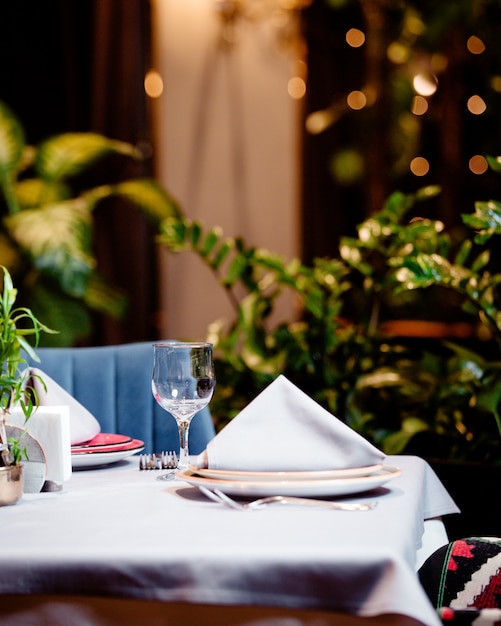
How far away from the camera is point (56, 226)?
10.7 ft

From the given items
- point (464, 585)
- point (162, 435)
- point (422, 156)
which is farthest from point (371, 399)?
point (422, 156)

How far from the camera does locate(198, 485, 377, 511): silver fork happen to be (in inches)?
40.8

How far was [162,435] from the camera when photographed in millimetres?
1899

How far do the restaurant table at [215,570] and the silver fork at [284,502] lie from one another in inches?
0.8

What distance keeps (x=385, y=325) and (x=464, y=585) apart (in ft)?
14.7

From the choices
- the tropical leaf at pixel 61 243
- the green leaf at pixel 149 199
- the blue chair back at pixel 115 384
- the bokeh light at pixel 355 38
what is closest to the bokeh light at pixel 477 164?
the bokeh light at pixel 355 38

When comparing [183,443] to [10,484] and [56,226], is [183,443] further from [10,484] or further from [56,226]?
[56,226]

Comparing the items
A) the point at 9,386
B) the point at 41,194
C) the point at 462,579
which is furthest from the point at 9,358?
the point at 41,194

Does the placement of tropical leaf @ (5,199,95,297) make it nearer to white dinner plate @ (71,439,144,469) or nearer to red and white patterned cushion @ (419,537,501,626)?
white dinner plate @ (71,439,144,469)

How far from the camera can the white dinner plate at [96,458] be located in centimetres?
137

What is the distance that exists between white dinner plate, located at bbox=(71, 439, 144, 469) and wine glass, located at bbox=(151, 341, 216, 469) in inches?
6.2

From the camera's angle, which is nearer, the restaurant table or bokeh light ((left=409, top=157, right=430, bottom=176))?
the restaurant table

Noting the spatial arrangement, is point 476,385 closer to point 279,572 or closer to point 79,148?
point 279,572

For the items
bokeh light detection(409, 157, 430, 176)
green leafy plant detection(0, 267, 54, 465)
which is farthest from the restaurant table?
bokeh light detection(409, 157, 430, 176)
